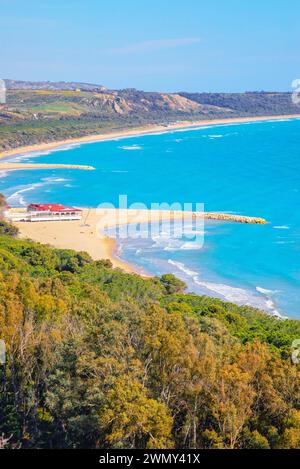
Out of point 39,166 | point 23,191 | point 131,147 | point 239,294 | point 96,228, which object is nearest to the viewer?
point 239,294

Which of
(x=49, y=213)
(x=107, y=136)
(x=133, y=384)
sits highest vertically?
(x=107, y=136)

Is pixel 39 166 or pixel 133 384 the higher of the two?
pixel 39 166

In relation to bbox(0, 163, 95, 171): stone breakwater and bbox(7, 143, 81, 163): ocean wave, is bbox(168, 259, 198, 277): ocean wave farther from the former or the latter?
bbox(7, 143, 81, 163): ocean wave

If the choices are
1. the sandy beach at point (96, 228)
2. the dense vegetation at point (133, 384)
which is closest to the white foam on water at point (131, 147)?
the sandy beach at point (96, 228)

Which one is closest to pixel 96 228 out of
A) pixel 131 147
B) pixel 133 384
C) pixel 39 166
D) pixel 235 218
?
pixel 235 218

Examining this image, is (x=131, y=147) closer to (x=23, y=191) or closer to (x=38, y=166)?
(x=38, y=166)

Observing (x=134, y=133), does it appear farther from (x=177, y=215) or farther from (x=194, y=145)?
(x=177, y=215)

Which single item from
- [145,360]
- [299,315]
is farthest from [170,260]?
[145,360]
